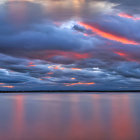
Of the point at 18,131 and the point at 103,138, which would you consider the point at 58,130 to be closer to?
the point at 18,131

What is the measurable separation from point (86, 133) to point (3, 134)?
8.11 m

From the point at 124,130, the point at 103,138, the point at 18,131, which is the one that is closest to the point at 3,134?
the point at 18,131

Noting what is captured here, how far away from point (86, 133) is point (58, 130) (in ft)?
10.7

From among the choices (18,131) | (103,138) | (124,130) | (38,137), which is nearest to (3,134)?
(18,131)

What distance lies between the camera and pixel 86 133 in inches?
813

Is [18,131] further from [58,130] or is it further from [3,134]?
[58,130]

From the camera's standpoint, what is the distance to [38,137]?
19078 millimetres

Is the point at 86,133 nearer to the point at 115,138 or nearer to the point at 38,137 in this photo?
the point at 115,138

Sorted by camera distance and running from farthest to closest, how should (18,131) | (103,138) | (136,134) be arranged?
(18,131)
(136,134)
(103,138)

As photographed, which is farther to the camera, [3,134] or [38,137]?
[3,134]

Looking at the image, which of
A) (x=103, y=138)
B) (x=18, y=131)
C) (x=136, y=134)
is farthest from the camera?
(x=18, y=131)

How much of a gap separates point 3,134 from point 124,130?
482 inches

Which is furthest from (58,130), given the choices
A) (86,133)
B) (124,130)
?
(124,130)

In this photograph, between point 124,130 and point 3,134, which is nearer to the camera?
point 3,134
